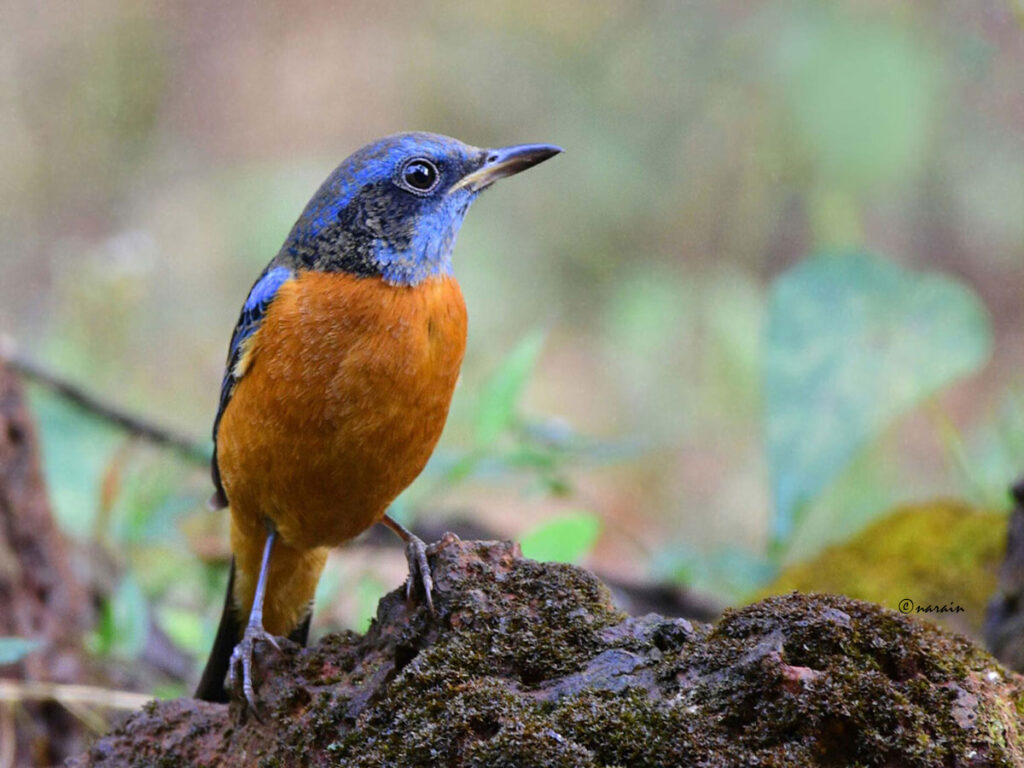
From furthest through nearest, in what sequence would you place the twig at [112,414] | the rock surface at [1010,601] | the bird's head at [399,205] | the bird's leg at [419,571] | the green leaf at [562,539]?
1. the twig at [112,414]
2. the green leaf at [562,539]
3. the bird's head at [399,205]
4. the rock surface at [1010,601]
5. the bird's leg at [419,571]

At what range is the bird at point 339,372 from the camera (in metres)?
4.11

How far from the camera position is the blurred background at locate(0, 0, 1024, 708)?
20.6ft

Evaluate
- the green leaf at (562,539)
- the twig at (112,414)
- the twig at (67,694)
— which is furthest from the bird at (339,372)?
the twig at (112,414)

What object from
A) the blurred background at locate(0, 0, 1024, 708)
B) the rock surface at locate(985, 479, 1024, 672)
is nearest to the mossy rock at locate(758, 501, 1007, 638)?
the blurred background at locate(0, 0, 1024, 708)

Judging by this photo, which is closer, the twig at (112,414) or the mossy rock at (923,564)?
the mossy rock at (923,564)

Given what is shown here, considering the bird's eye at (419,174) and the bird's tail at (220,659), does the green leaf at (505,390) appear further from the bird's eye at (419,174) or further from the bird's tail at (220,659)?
the bird's tail at (220,659)

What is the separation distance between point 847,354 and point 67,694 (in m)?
4.12

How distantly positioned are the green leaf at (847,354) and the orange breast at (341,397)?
88.3 inches

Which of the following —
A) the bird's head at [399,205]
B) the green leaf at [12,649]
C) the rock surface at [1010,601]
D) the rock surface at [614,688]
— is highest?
the bird's head at [399,205]

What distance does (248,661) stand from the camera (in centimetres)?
365

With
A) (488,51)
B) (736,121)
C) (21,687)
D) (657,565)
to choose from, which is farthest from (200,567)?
(488,51)

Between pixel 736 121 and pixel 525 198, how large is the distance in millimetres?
3260

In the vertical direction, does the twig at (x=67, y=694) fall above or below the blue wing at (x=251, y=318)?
below

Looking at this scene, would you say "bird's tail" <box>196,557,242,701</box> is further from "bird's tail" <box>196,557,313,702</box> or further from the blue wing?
the blue wing
